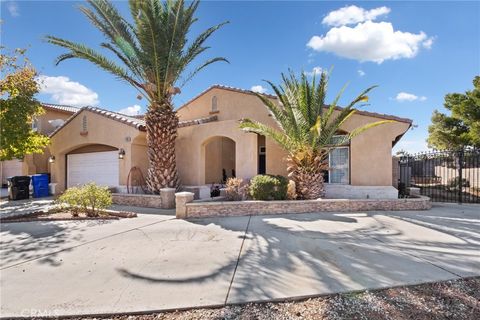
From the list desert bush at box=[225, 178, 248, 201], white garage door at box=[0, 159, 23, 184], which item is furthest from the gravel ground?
white garage door at box=[0, 159, 23, 184]

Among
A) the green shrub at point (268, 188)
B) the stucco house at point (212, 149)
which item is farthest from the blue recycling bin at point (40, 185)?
the green shrub at point (268, 188)

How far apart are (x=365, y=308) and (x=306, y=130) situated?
28.9 ft

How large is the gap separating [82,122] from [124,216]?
32.6 feet

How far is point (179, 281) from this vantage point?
184 inches

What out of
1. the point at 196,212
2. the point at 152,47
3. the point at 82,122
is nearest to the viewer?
the point at 196,212

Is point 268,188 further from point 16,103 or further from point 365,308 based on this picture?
point 16,103

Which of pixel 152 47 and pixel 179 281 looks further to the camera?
pixel 152 47

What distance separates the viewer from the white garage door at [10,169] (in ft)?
70.7

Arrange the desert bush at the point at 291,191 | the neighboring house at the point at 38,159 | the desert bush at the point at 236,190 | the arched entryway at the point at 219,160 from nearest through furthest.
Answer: the desert bush at the point at 291,191, the desert bush at the point at 236,190, the arched entryway at the point at 219,160, the neighboring house at the point at 38,159


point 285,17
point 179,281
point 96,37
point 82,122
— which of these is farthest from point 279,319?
point 82,122

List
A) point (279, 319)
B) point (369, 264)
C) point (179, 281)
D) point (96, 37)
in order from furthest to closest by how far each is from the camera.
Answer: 1. point (96, 37)
2. point (369, 264)
3. point (179, 281)
4. point (279, 319)

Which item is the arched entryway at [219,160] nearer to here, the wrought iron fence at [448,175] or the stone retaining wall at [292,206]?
the stone retaining wall at [292,206]

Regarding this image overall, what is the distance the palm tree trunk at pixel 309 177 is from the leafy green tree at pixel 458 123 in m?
13.6

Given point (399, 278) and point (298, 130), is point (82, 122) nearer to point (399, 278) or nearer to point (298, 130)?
point (298, 130)
